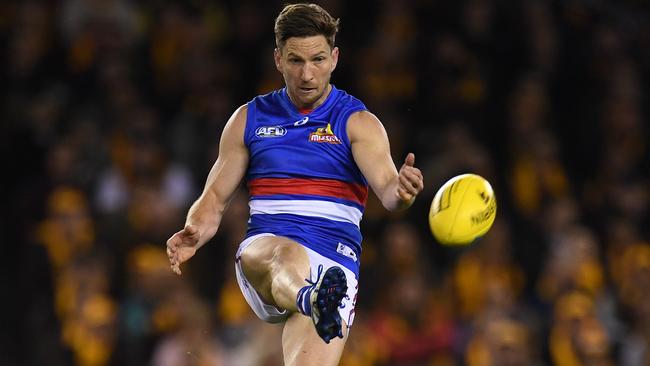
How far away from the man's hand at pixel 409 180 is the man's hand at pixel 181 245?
1.27 m

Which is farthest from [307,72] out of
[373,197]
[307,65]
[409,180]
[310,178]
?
[373,197]

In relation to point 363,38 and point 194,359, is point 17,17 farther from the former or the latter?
point 194,359

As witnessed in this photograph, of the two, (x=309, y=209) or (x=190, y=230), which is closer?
(x=190, y=230)

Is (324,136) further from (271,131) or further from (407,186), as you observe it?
(407,186)

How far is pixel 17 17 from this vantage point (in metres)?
14.8

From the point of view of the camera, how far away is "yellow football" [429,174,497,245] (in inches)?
278

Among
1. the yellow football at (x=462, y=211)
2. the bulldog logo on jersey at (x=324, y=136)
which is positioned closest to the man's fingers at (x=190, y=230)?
the bulldog logo on jersey at (x=324, y=136)

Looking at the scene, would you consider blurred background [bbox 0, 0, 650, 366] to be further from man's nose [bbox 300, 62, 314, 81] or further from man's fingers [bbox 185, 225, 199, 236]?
man's nose [bbox 300, 62, 314, 81]

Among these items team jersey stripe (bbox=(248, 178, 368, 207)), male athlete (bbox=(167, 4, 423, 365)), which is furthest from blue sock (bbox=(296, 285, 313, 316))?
team jersey stripe (bbox=(248, 178, 368, 207))

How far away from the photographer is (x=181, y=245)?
281 inches

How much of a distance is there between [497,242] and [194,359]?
3.48m

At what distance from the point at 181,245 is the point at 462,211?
1625 mm

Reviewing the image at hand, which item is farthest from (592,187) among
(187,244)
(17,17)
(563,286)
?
(187,244)

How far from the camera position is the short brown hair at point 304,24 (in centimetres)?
730
